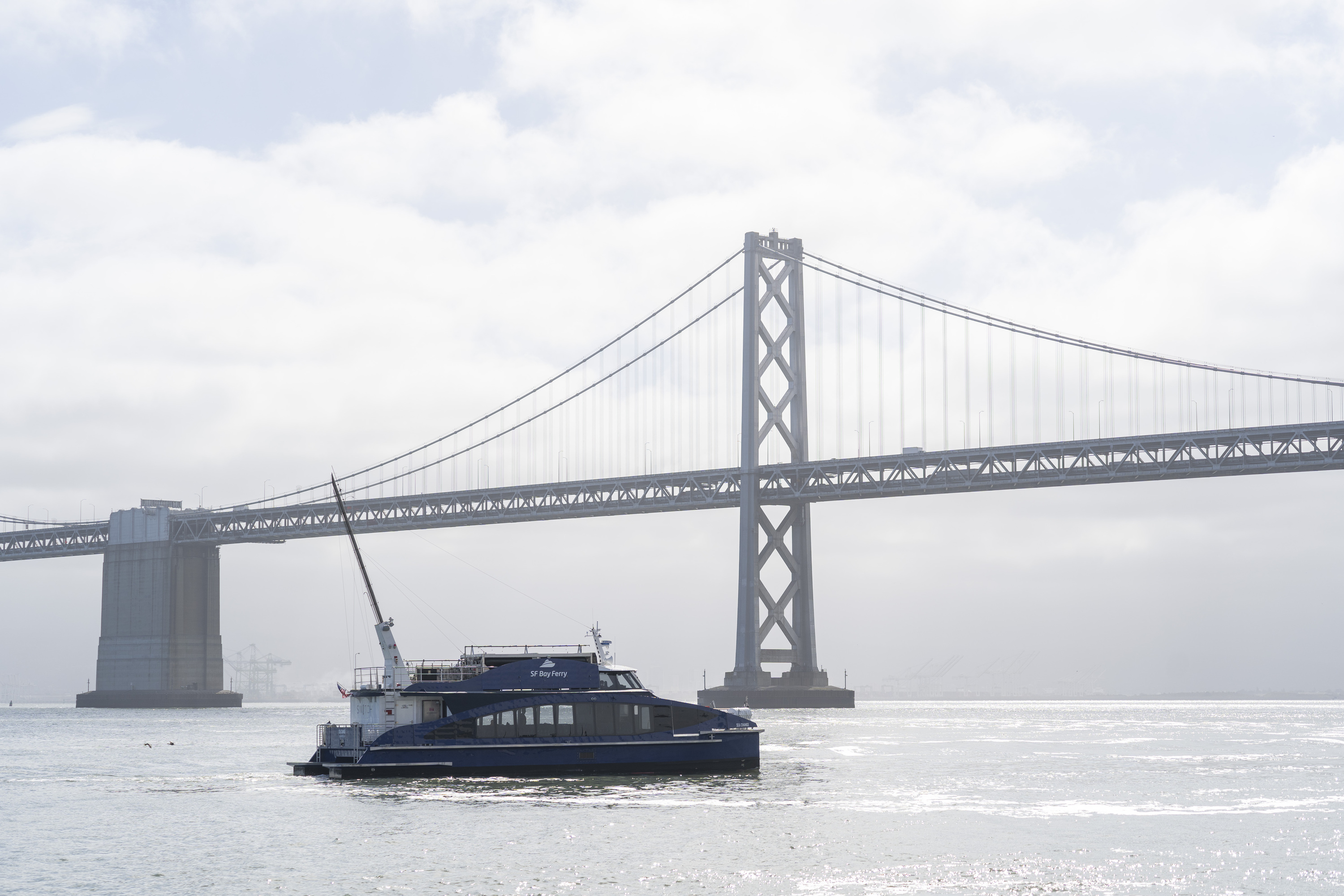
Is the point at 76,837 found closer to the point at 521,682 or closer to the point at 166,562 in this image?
the point at 521,682

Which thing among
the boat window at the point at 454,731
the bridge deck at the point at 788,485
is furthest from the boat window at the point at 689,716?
the bridge deck at the point at 788,485

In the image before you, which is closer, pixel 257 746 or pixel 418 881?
pixel 418 881

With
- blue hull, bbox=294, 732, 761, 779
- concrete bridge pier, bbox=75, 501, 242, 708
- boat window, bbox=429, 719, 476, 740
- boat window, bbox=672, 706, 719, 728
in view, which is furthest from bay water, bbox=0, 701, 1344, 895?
concrete bridge pier, bbox=75, 501, 242, 708

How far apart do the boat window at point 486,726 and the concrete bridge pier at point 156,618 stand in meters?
93.0

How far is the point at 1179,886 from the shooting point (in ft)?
99.6

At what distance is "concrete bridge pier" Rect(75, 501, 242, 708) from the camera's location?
136 meters

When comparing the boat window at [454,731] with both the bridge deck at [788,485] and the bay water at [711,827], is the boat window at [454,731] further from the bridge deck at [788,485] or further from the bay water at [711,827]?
the bridge deck at [788,485]

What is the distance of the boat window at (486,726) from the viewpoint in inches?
1949

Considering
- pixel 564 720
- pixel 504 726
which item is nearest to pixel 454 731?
pixel 504 726

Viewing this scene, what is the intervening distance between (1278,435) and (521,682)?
63.9 m

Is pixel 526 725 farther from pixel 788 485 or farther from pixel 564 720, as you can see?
pixel 788 485

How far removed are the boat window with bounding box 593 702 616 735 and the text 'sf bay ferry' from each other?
32mm

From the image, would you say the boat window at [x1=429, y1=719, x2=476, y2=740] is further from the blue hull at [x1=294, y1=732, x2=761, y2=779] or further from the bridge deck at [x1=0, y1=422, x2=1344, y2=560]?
the bridge deck at [x1=0, y1=422, x2=1344, y2=560]

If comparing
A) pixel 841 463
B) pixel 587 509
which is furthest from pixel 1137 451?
pixel 587 509
